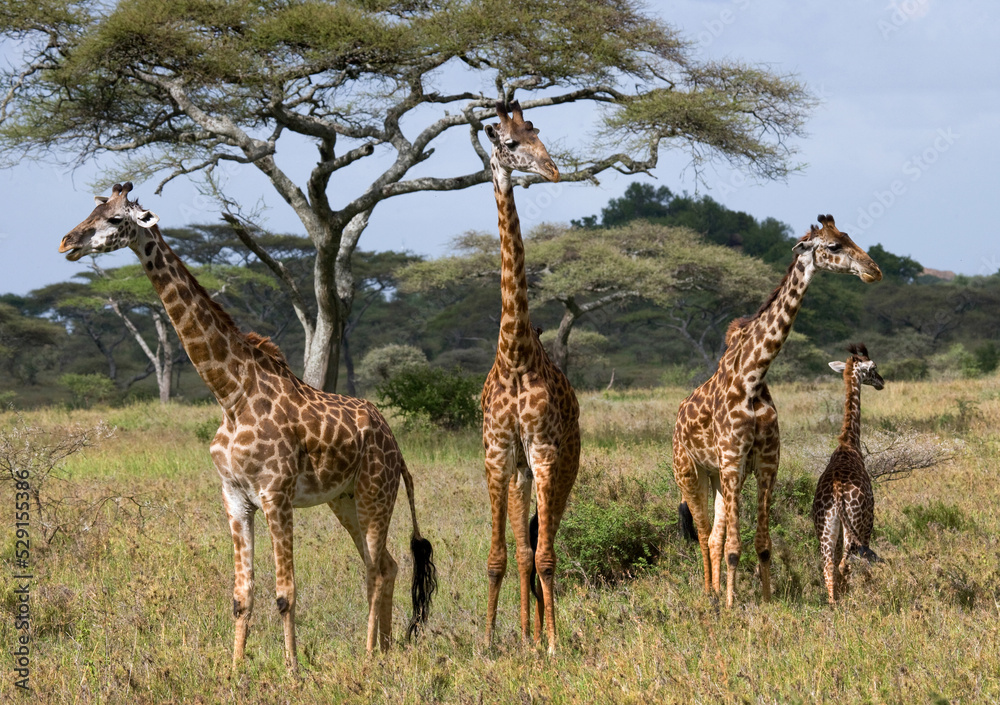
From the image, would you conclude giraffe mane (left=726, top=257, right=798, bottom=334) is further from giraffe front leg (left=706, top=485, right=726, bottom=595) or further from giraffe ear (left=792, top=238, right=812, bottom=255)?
giraffe front leg (left=706, top=485, right=726, bottom=595)

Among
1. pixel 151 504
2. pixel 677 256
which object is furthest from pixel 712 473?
pixel 677 256

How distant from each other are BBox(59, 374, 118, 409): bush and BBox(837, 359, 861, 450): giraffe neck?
29304mm

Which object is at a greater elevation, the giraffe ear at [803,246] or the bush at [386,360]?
the giraffe ear at [803,246]

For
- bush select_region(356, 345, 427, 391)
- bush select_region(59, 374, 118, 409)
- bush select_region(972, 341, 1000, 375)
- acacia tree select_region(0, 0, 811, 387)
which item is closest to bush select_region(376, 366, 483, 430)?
acacia tree select_region(0, 0, 811, 387)

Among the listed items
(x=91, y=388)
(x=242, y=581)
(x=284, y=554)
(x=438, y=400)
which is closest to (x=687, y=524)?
(x=284, y=554)

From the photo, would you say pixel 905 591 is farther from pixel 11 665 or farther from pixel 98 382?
pixel 98 382

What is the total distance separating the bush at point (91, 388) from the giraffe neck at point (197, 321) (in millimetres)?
28893

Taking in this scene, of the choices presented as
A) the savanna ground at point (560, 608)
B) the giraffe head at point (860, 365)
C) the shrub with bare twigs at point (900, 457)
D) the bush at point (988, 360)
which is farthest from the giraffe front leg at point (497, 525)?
the bush at point (988, 360)

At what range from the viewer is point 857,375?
281 inches

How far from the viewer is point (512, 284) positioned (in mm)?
5195

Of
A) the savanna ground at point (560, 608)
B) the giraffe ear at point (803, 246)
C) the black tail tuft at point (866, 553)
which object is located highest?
the giraffe ear at point (803, 246)

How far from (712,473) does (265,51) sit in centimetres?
1250

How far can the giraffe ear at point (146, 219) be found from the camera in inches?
190

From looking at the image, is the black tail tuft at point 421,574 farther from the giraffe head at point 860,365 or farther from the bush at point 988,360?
the bush at point 988,360
